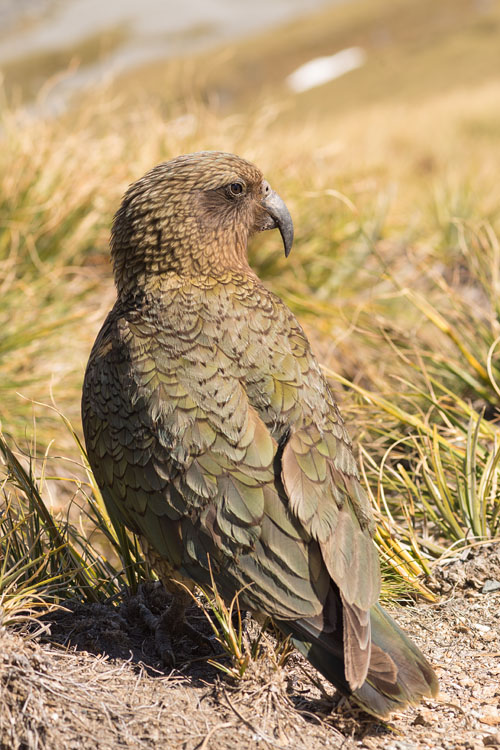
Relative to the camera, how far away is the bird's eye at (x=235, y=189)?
328 centimetres

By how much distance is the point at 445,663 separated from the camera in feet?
9.68

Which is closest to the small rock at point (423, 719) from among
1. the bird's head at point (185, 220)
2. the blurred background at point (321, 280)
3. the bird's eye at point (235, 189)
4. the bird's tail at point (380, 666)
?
the bird's tail at point (380, 666)

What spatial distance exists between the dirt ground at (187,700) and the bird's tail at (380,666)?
0.14 meters

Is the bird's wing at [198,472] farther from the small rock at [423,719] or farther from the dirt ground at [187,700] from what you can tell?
the small rock at [423,719]

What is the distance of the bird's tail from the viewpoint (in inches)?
96.7

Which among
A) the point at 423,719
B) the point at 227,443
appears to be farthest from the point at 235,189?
the point at 423,719

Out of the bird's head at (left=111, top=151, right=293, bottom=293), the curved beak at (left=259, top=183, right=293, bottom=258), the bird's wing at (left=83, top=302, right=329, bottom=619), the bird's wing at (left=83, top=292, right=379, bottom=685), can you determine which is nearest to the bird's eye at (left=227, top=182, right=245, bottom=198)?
the bird's head at (left=111, top=151, right=293, bottom=293)

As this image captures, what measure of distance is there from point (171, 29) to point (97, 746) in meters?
52.3

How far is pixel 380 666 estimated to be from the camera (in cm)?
246

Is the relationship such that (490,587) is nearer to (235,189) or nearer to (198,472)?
(198,472)

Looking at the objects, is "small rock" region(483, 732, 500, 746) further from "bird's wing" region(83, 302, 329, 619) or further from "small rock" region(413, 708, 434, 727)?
"bird's wing" region(83, 302, 329, 619)

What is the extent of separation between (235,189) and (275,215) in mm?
247

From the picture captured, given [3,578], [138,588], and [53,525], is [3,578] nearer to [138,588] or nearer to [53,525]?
[53,525]

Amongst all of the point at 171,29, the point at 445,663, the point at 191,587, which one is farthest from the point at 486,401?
the point at 171,29
